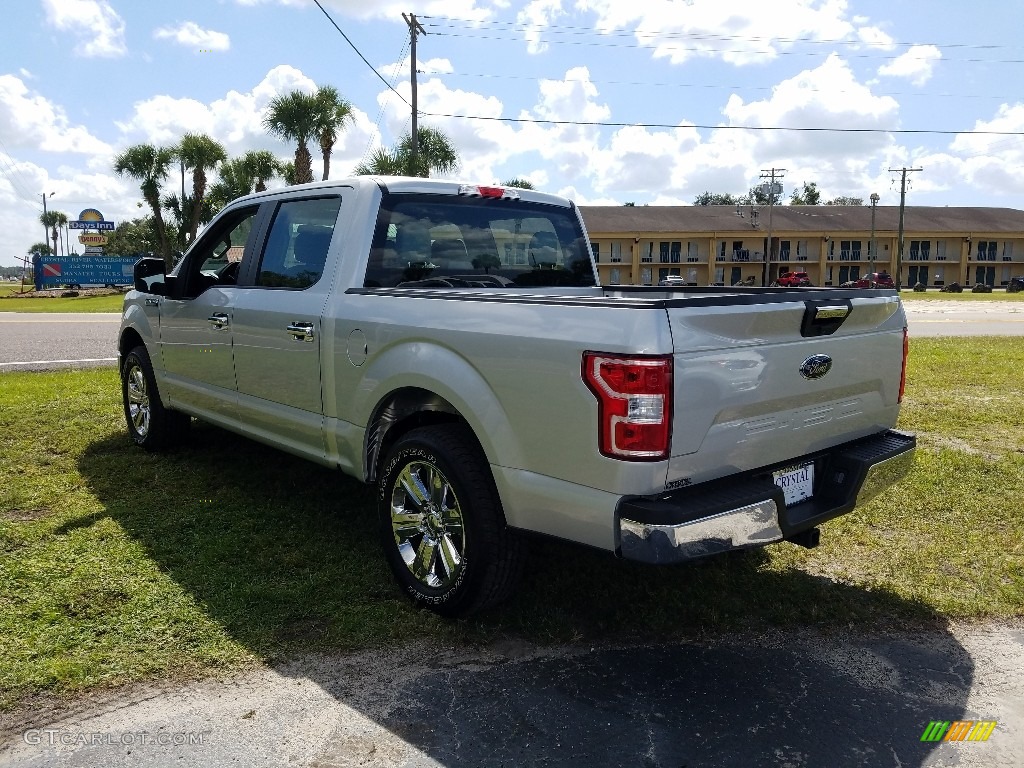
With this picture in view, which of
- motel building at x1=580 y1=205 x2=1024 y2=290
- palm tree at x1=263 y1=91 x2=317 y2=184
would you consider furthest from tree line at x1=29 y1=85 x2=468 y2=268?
motel building at x1=580 y1=205 x2=1024 y2=290

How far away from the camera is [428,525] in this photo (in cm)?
371

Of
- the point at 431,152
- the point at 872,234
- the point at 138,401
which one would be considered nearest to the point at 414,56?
the point at 431,152

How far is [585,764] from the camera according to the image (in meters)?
2.65

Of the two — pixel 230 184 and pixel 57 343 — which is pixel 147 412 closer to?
pixel 57 343

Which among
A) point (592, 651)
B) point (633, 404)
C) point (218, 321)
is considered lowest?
point (592, 651)

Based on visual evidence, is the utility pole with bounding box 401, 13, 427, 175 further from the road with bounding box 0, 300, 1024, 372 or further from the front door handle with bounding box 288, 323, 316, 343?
the front door handle with bounding box 288, 323, 316, 343

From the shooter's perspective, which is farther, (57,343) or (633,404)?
(57,343)

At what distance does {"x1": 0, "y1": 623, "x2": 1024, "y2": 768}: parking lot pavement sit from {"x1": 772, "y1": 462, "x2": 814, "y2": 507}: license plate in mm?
646

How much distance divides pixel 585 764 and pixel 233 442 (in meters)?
4.80

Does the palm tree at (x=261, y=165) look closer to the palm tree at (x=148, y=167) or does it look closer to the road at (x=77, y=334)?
the palm tree at (x=148, y=167)

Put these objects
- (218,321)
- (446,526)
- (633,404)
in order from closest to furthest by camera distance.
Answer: (633,404) → (446,526) → (218,321)

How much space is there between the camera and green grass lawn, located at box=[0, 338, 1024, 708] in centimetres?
347

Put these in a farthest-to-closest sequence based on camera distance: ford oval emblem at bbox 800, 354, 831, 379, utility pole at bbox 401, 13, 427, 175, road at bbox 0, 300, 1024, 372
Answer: utility pole at bbox 401, 13, 427, 175, road at bbox 0, 300, 1024, 372, ford oval emblem at bbox 800, 354, 831, 379

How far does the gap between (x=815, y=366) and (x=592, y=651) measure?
147cm
